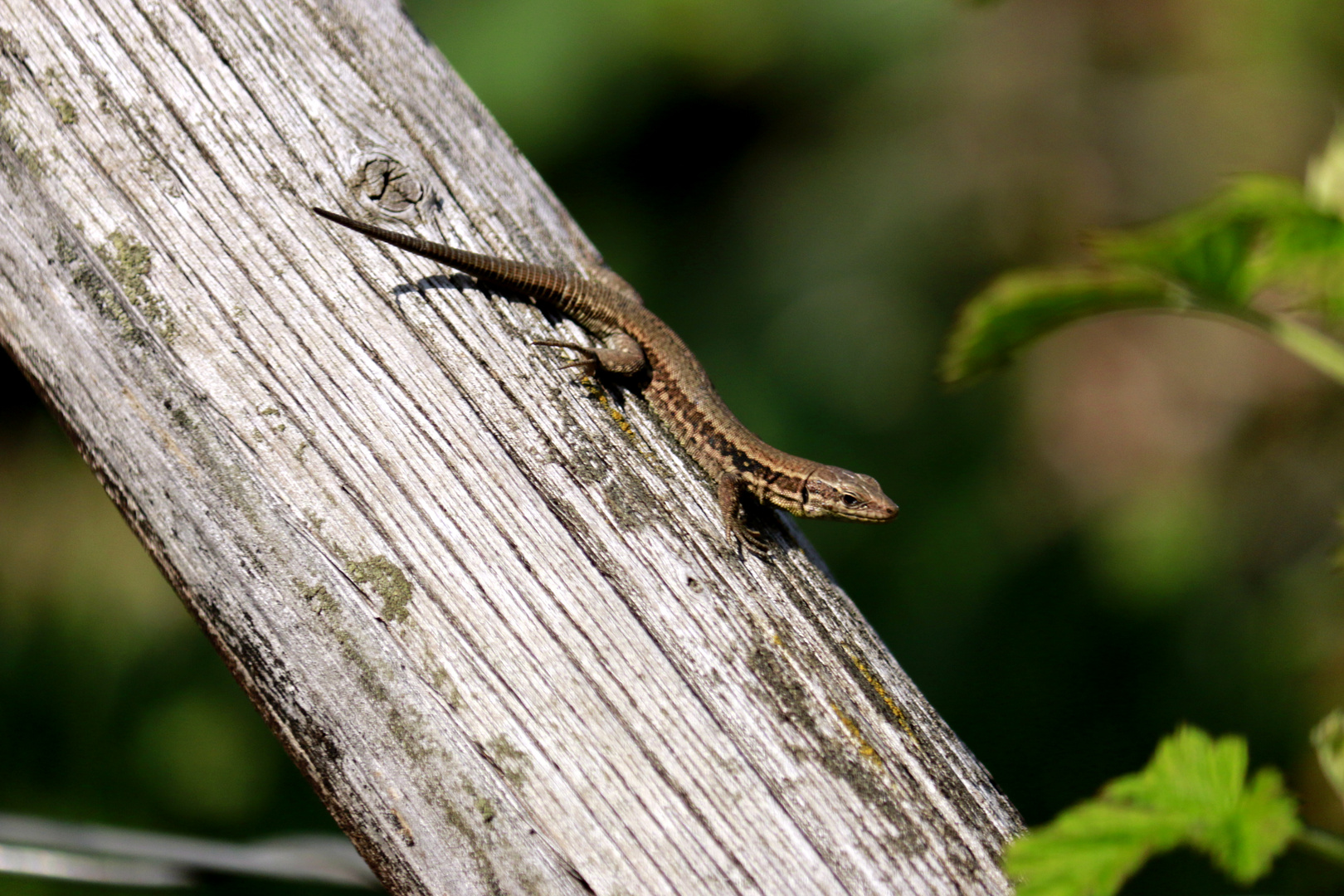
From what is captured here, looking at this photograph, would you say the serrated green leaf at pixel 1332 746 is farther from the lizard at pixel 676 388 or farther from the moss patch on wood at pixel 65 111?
the moss patch on wood at pixel 65 111

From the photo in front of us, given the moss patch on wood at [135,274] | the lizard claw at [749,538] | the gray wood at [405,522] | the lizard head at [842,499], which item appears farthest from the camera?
the lizard head at [842,499]

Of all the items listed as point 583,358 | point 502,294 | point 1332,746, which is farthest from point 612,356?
point 1332,746

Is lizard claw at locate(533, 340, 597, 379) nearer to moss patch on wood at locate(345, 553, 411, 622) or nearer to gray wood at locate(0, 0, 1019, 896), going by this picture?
gray wood at locate(0, 0, 1019, 896)

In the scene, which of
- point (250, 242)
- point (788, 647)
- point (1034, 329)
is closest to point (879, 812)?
point (788, 647)

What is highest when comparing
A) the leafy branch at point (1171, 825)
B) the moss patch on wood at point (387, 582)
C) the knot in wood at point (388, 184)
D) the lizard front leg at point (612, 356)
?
the knot in wood at point (388, 184)

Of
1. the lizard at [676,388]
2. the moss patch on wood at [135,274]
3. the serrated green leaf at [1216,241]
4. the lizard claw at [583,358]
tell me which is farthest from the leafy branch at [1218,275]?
the moss patch on wood at [135,274]

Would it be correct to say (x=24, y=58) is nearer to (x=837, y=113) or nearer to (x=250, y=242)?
(x=250, y=242)

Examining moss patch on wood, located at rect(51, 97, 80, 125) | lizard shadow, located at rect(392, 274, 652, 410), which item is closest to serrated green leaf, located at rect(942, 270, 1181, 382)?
lizard shadow, located at rect(392, 274, 652, 410)
